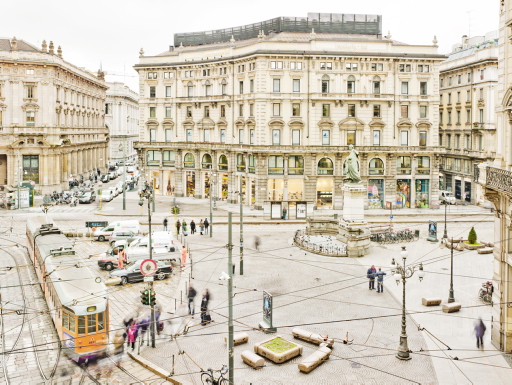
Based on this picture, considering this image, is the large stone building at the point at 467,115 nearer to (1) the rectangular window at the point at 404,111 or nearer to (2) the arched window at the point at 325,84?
(1) the rectangular window at the point at 404,111

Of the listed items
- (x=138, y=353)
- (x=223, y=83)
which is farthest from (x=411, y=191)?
(x=138, y=353)

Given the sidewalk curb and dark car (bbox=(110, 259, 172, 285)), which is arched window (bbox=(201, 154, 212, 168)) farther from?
the sidewalk curb


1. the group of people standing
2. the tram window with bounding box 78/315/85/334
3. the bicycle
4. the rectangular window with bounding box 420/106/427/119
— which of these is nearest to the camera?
the bicycle

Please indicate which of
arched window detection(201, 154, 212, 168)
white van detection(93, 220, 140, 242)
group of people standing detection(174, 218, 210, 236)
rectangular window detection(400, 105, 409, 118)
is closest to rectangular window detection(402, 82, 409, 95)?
rectangular window detection(400, 105, 409, 118)

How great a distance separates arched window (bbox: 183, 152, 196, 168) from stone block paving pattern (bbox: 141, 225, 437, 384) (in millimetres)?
32628

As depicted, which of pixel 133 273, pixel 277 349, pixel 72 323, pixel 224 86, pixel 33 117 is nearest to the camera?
pixel 72 323

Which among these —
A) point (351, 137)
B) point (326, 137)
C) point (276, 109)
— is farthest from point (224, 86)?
point (351, 137)

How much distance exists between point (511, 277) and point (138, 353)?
14.9 meters

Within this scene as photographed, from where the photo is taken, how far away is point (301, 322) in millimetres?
25000

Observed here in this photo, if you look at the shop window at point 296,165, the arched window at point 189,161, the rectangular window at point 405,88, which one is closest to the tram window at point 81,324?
the shop window at point 296,165

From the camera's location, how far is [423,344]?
2264 cm

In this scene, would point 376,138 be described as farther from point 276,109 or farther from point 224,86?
point 224,86

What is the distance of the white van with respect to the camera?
143ft

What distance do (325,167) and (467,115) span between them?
2010 cm
